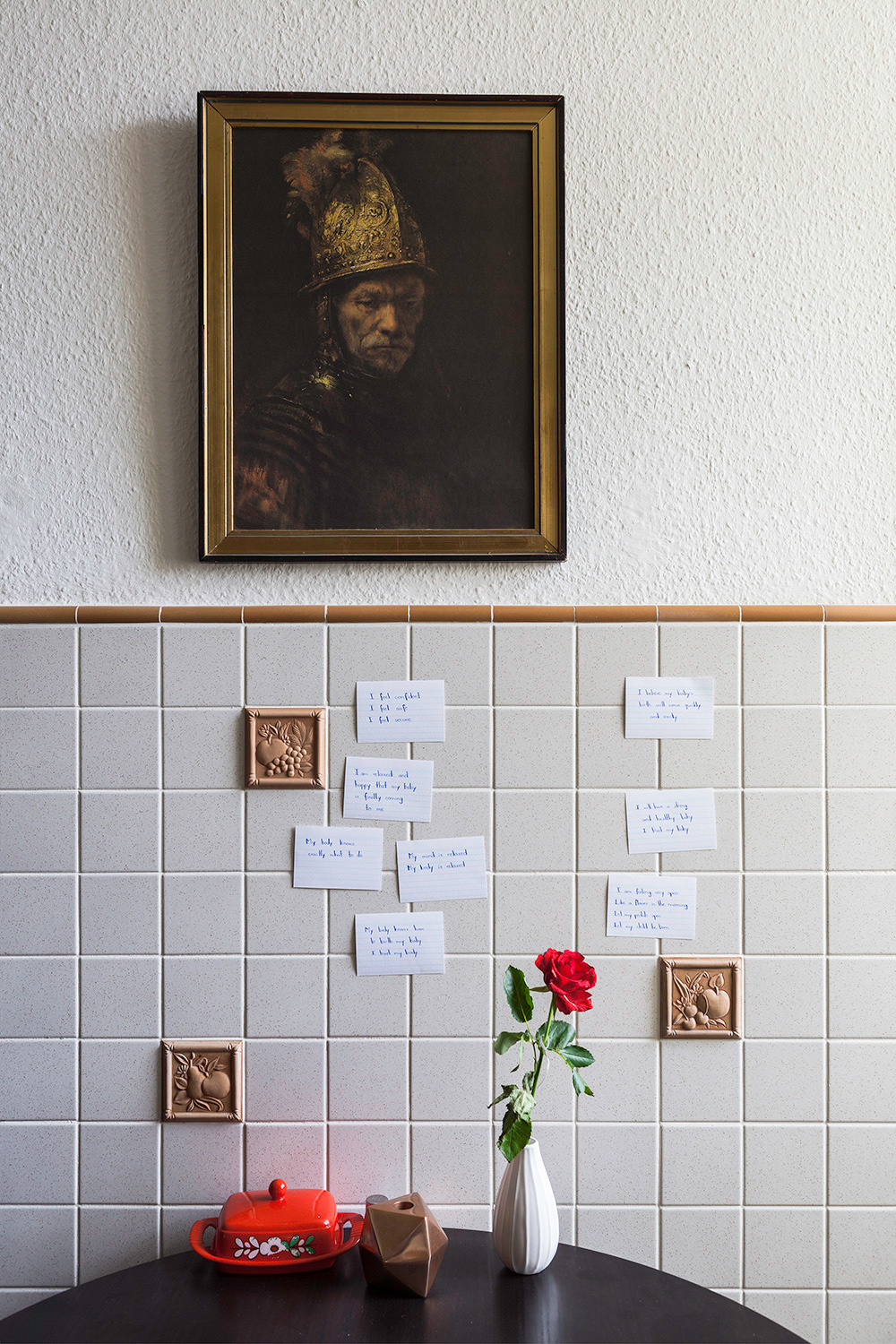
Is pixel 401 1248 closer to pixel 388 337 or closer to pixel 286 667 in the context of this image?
pixel 286 667

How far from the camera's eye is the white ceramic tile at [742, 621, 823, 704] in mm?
1312

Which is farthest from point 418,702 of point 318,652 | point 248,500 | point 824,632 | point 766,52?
point 766,52

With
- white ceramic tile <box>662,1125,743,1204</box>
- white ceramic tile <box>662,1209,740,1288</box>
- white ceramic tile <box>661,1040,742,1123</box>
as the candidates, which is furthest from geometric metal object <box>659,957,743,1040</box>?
white ceramic tile <box>662,1209,740,1288</box>

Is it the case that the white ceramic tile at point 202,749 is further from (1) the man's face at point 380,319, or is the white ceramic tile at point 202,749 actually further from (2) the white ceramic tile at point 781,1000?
(2) the white ceramic tile at point 781,1000

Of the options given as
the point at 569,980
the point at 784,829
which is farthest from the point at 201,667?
the point at 784,829

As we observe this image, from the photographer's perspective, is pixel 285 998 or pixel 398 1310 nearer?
pixel 398 1310

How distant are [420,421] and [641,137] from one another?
0.56 m

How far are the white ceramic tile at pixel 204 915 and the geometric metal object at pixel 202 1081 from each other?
5.6 inches

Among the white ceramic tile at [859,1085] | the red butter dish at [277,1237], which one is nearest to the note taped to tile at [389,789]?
the red butter dish at [277,1237]

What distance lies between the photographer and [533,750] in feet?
4.27

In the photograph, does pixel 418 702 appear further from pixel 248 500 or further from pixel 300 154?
pixel 300 154

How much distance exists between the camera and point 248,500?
129cm

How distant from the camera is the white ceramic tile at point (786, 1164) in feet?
4.22

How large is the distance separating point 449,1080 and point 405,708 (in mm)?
564
